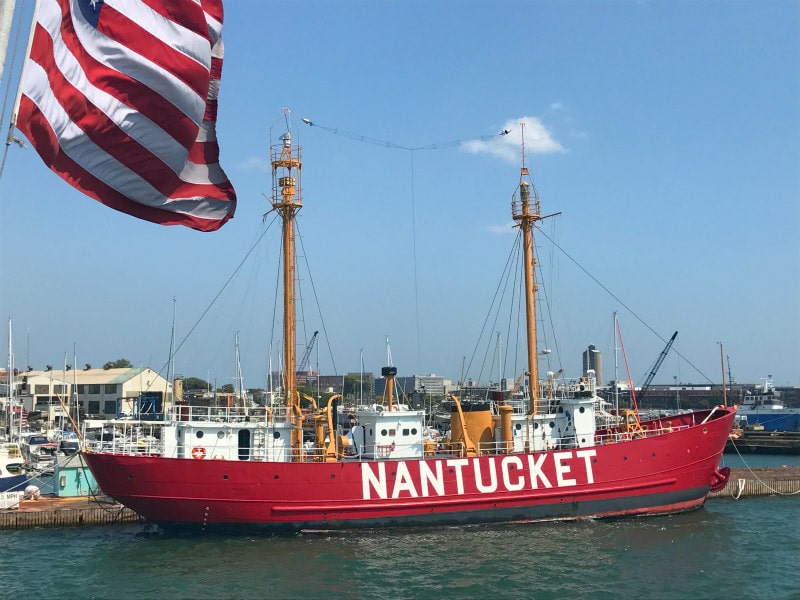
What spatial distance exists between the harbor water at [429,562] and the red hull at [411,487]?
50 cm

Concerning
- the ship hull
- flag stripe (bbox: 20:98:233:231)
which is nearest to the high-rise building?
the ship hull

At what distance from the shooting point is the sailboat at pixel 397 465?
19.6 meters

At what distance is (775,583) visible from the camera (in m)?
16.0

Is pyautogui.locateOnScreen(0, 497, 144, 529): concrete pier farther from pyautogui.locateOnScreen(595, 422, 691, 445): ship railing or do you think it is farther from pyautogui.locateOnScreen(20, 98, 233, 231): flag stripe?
pyautogui.locateOnScreen(20, 98, 233, 231): flag stripe

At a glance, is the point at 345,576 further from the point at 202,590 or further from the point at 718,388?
the point at 718,388

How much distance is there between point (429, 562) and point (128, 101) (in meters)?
13.6

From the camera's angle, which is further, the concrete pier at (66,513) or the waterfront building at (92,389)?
the waterfront building at (92,389)

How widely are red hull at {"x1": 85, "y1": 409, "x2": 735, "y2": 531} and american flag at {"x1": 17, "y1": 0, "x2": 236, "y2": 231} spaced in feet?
42.0

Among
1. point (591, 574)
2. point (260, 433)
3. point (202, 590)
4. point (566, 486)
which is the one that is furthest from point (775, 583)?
point (260, 433)

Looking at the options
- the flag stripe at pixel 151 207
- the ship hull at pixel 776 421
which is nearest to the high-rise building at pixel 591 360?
the ship hull at pixel 776 421

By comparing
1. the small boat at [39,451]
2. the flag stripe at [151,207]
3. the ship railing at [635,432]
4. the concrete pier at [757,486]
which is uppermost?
the flag stripe at [151,207]

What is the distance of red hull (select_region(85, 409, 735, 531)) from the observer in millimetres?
19500

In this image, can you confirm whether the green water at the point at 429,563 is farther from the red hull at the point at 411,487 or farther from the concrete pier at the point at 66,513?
the concrete pier at the point at 66,513

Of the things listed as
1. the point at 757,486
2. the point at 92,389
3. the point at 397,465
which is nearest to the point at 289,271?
the point at 397,465
